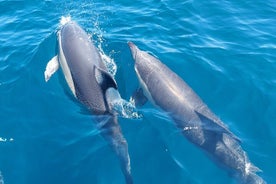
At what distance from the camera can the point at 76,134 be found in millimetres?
9891

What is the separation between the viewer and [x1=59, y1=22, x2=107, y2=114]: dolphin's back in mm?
9812

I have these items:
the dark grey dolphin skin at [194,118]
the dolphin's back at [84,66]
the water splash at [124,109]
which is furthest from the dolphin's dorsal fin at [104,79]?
the dark grey dolphin skin at [194,118]

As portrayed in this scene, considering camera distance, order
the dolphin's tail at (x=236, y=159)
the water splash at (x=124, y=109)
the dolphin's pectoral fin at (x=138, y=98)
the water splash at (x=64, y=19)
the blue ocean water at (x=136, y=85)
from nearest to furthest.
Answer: the dolphin's tail at (x=236, y=159) → the blue ocean water at (x=136, y=85) → the water splash at (x=124, y=109) → the dolphin's pectoral fin at (x=138, y=98) → the water splash at (x=64, y=19)

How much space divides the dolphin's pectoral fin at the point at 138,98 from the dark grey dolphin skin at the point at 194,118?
119mm

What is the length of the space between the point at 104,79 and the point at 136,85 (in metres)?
2.50

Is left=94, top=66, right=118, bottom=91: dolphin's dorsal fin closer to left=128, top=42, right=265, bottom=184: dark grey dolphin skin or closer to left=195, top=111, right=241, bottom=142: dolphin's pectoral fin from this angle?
left=128, top=42, right=265, bottom=184: dark grey dolphin skin

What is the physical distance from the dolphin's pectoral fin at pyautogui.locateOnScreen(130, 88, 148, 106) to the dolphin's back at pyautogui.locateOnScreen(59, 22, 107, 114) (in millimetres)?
1178

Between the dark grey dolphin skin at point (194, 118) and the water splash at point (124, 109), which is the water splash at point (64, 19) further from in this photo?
the water splash at point (124, 109)

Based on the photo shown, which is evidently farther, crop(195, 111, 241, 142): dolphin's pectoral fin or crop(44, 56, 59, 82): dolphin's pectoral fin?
crop(44, 56, 59, 82): dolphin's pectoral fin

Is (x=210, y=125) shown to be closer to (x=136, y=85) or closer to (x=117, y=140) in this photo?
(x=117, y=140)

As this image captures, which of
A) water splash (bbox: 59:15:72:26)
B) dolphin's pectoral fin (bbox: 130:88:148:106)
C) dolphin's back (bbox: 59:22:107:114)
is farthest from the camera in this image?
water splash (bbox: 59:15:72:26)

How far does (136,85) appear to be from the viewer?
11664mm

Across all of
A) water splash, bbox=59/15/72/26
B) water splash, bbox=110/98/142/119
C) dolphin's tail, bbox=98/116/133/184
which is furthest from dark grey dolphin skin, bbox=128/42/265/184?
water splash, bbox=59/15/72/26

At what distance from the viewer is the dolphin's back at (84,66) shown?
981 centimetres
